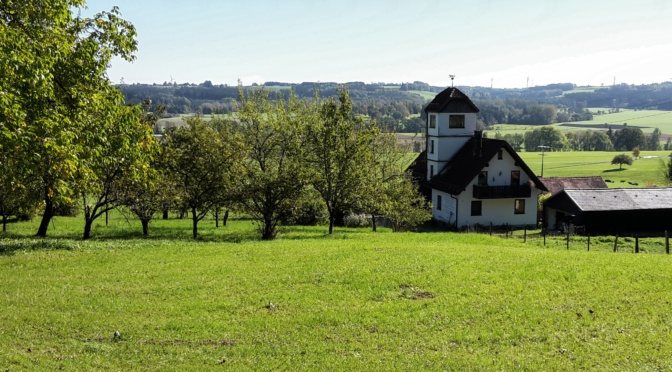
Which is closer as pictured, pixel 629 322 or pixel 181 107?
pixel 629 322

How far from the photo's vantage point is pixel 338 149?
33.8 metres

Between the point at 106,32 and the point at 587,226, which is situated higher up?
the point at 106,32

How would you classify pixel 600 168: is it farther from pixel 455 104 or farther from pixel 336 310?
pixel 336 310

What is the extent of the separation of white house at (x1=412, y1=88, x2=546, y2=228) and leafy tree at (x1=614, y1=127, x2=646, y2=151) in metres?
131

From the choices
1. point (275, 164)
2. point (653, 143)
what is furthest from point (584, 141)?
point (275, 164)

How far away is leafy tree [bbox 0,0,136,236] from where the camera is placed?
12.5m

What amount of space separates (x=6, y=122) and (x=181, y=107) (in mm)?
178511

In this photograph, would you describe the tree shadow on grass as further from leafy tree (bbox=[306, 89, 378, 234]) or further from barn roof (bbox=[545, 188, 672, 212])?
barn roof (bbox=[545, 188, 672, 212])

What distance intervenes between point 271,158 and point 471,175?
20.5m

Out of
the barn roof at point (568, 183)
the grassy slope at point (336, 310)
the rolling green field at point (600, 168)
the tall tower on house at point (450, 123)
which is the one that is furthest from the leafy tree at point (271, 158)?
the rolling green field at point (600, 168)

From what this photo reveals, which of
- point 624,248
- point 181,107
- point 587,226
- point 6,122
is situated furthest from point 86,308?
point 181,107

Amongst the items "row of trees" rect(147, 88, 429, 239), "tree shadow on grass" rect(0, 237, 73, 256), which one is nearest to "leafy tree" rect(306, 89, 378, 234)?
"row of trees" rect(147, 88, 429, 239)

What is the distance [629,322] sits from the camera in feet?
44.6

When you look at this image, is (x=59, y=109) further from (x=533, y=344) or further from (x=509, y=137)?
(x=509, y=137)
